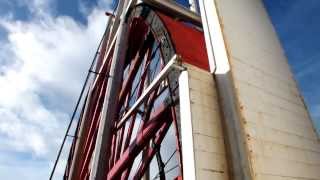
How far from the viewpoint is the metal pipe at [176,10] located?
5043mm

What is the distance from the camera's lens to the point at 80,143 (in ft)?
22.9

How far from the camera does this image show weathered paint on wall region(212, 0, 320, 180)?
2258 millimetres

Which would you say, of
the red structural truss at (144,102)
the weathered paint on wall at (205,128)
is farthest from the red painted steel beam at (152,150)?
the weathered paint on wall at (205,128)

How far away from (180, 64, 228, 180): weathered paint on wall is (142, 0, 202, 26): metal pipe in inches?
110

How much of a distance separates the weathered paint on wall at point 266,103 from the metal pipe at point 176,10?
5.53 feet

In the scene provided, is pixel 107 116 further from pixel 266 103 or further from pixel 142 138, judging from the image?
pixel 266 103

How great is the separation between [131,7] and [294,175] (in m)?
4.70

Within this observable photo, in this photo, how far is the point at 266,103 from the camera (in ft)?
8.59

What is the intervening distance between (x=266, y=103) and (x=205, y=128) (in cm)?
74

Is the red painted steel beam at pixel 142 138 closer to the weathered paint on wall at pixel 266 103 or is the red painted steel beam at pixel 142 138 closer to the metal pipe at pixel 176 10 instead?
the metal pipe at pixel 176 10

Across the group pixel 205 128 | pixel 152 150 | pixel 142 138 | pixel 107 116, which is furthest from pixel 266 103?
pixel 152 150

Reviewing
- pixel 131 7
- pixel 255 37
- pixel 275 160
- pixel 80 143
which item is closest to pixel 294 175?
pixel 275 160

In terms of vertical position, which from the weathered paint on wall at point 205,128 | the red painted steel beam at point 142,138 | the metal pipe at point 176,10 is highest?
the metal pipe at point 176,10

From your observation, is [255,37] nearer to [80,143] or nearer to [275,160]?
[275,160]
